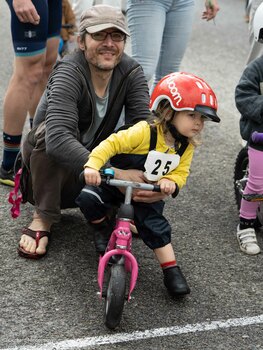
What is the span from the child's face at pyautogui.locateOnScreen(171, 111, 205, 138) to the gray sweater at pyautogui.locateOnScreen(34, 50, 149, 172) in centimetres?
45

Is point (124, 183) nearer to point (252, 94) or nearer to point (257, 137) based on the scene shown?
point (257, 137)

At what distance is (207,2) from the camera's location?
5.07 metres

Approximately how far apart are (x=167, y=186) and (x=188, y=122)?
327 mm

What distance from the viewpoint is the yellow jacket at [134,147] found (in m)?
3.27

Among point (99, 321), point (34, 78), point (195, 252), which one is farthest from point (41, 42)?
point (99, 321)

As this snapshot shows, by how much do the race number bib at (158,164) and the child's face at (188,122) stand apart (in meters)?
0.14

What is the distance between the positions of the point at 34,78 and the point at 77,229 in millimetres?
1002

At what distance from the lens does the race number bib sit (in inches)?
136

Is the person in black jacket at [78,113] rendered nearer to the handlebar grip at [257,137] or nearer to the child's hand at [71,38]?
the handlebar grip at [257,137]

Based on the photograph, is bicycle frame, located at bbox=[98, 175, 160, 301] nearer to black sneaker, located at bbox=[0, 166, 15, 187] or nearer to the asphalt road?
the asphalt road

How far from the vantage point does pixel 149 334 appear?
3.21 metres

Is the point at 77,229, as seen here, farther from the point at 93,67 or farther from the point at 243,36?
the point at 243,36

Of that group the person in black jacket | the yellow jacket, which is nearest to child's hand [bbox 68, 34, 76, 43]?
the person in black jacket

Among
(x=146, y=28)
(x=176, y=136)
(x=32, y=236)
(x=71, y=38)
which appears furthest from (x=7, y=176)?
(x=71, y=38)
